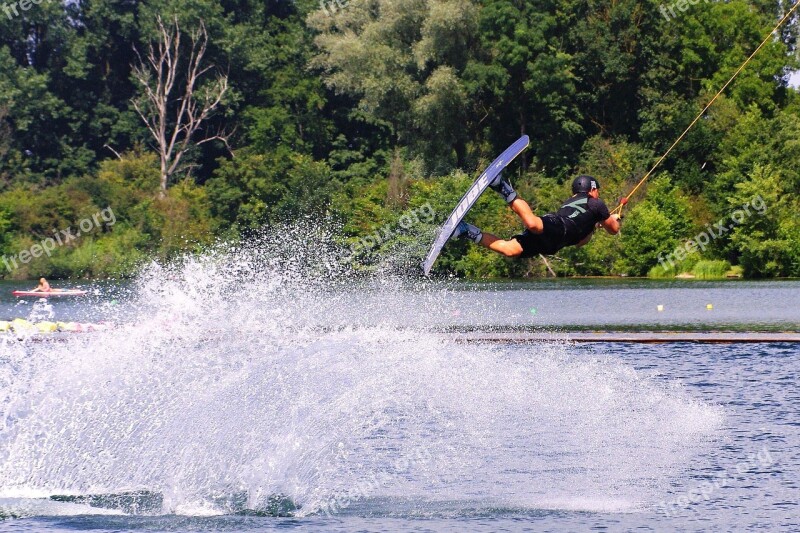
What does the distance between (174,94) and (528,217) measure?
186 ft

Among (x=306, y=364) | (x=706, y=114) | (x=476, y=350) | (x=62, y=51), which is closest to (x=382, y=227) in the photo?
(x=706, y=114)

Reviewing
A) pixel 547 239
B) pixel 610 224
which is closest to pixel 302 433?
pixel 547 239

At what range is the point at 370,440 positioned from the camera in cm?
1678

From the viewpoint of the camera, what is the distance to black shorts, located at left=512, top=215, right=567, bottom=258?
1416 cm

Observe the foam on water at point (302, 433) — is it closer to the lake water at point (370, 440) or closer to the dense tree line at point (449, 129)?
the lake water at point (370, 440)

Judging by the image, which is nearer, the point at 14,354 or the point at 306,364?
the point at 306,364

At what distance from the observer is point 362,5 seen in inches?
2343

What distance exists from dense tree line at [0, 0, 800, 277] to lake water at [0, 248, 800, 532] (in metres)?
31.1

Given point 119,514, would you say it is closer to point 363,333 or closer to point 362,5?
point 363,333

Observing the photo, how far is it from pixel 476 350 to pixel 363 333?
138 inches

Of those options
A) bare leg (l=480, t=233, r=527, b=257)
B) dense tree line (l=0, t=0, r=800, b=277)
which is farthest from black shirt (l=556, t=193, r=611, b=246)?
dense tree line (l=0, t=0, r=800, b=277)

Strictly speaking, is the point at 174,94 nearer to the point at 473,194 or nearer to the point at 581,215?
the point at 473,194

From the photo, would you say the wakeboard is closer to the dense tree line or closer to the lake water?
the lake water

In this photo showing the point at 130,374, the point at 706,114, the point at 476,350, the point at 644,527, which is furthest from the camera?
the point at 706,114
